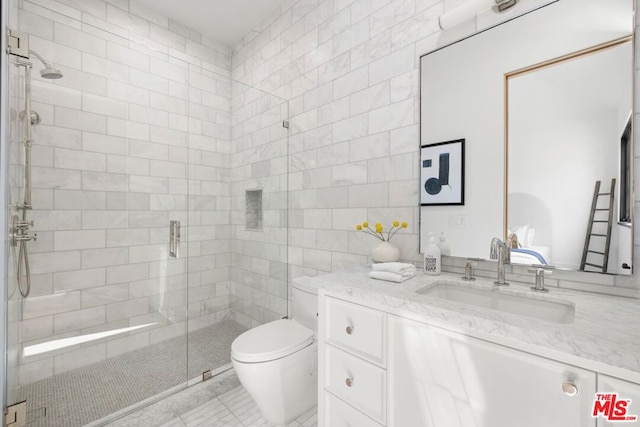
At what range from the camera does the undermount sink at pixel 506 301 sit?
104 cm

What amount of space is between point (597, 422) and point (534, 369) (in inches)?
5.4

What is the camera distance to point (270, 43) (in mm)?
2590

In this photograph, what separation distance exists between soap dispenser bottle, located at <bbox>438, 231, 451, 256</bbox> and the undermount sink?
217 mm

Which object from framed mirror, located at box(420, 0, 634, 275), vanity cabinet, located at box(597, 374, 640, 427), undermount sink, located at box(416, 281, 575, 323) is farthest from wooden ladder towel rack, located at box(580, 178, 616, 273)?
vanity cabinet, located at box(597, 374, 640, 427)

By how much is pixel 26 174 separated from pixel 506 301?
2.53 metres

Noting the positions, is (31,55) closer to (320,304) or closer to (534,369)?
(320,304)

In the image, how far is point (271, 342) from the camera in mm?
1634

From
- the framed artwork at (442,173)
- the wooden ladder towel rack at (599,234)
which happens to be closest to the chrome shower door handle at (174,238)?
the framed artwork at (442,173)

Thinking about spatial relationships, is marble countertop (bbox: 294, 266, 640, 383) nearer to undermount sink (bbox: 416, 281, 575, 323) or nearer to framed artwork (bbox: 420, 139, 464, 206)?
undermount sink (bbox: 416, 281, 575, 323)

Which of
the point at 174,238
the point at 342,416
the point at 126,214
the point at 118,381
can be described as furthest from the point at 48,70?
the point at 342,416

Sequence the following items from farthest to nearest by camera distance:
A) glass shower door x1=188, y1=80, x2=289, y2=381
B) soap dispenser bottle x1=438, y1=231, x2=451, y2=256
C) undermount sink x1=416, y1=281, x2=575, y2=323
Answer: glass shower door x1=188, y1=80, x2=289, y2=381 → soap dispenser bottle x1=438, y1=231, x2=451, y2=256 → undermount sink x1=416, y1=281, x2=575, y2=323

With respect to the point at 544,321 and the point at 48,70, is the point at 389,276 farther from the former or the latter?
the point at 48,70

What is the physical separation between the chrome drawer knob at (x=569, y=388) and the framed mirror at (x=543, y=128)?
2.09 feet

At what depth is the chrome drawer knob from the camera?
68 cm
